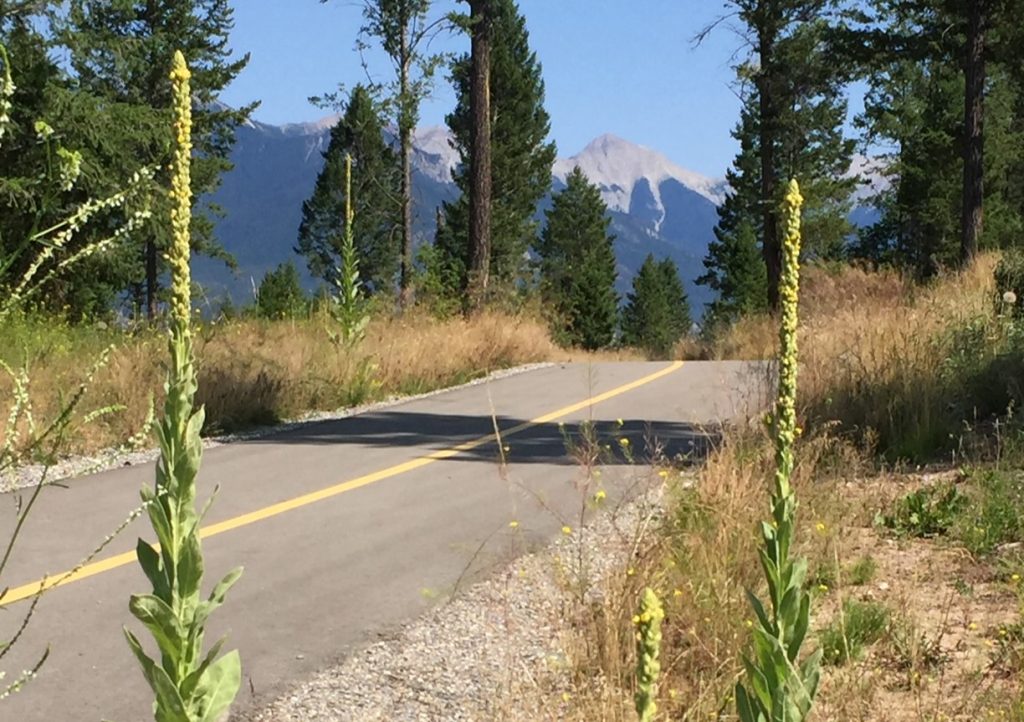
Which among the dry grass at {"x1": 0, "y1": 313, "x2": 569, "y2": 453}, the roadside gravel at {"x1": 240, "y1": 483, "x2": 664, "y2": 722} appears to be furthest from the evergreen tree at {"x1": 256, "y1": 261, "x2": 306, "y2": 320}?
the roadside gravel at {"x1": 240, "y1": 483, "x2": 664, "y2": 722}

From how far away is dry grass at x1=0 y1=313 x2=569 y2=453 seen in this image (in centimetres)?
1016

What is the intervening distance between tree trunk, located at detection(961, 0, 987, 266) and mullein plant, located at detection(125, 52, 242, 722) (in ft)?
70.6

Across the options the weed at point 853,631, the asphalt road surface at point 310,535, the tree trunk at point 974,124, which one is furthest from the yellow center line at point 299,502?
the tree trunk at point 974,124

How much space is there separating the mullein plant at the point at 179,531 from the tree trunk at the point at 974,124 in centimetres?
2151

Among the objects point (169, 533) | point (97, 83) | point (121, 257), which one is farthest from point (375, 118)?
point (169, 533)

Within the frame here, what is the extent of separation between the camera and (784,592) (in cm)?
245

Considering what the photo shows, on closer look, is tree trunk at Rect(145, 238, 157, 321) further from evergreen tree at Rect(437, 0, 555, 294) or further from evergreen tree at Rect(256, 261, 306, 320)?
evergreen tree at Rect(437, 0, 555, 294)

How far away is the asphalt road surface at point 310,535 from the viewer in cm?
445

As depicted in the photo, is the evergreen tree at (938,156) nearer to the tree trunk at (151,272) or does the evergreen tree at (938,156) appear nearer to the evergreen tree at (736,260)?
the evergreen tree at (736,260)

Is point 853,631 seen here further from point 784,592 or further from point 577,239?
point 577,239

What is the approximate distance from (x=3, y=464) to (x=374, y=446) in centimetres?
756

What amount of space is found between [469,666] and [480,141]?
57.0ft

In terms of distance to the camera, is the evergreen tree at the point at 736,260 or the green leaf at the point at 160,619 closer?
the green leaf at the point at 160,619

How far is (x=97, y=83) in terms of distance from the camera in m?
38.1
